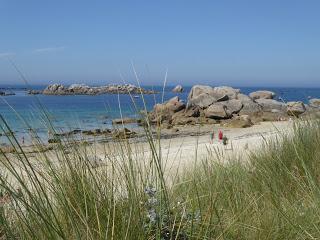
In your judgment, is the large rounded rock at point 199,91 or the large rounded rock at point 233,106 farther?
the large rounded rock at point 199,91

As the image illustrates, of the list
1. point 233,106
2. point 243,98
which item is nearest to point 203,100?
point 233,106

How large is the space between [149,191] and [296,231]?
0.75m

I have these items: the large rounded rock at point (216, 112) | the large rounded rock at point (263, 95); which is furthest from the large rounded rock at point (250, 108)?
the large rounded rock at point (263, 95)

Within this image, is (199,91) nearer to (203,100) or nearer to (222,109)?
(203,100)

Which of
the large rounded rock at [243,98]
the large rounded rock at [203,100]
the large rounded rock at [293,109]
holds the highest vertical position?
the large rounded rock at [293,109]

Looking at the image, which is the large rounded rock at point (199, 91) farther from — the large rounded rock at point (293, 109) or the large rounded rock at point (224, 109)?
the large rounded rock at point (293, 109)

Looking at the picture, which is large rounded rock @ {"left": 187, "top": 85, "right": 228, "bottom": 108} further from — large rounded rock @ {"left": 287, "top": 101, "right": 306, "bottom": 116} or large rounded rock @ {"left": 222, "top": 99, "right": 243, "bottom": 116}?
large rounded rock @ {"left": 287, "top": 101, "right": 306, "bottom": 116}

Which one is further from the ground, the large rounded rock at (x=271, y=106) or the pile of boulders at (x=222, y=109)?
the pile of boulders at (x=222, y=109)

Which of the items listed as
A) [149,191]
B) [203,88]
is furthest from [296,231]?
[203,88]

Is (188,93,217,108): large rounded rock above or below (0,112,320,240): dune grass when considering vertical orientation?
below

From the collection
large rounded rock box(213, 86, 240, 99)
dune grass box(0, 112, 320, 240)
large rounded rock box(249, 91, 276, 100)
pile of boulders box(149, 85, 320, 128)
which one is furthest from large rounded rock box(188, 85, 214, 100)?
dune grass box(0, 112, 320, 240)

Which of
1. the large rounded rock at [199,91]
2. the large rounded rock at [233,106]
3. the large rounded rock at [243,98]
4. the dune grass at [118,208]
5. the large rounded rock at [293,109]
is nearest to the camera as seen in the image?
the dune grass at [118,208]

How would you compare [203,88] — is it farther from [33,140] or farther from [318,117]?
[33,140]

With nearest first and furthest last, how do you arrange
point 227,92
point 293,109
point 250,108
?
point 293,109 < point 250,108 < point 227,92
